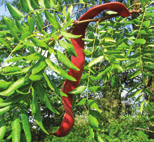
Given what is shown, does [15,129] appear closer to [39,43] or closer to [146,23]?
[39,43]

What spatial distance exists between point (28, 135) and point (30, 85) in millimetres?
85

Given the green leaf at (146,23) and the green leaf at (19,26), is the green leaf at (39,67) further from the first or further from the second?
the green leaf at (146,23)

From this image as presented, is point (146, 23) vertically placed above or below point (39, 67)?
above

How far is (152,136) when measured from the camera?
188cm

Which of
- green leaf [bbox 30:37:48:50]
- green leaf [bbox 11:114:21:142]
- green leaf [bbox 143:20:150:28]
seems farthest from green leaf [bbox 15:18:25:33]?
green leaf [bbox 143:20:150:28]

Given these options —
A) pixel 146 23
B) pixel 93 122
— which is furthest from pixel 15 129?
pixel 146 23

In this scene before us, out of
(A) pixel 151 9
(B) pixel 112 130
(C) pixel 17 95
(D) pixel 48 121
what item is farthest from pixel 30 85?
(D) pixel 48 121

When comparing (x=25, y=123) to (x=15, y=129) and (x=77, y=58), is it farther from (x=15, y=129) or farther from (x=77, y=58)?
(x=77, y=58)

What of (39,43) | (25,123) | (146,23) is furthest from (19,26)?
(146,23)

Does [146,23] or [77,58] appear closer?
[77,58]

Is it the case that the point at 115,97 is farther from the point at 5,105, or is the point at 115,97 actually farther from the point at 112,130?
the point at 5,105

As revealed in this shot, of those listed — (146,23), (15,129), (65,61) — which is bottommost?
(15,129)

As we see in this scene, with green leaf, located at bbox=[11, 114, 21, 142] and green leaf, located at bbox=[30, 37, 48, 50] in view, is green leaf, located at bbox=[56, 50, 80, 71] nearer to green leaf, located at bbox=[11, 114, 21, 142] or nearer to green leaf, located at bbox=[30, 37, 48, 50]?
green leaf, located at bbox=[30, 37, 48, 50]

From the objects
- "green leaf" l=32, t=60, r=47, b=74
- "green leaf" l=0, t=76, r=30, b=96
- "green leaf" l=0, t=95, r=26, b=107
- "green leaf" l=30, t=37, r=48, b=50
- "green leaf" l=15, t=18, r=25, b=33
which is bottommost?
"green leaf" l=0, t=95, r=26, b=107
